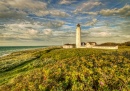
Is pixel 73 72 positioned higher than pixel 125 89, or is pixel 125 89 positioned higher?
pixel 73 72

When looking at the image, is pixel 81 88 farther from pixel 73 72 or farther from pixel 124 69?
pixel 124 69

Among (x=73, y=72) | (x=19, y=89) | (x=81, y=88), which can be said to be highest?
(x=73, y=72)

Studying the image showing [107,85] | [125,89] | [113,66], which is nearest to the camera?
[125,89]

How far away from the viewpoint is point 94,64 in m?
11.9

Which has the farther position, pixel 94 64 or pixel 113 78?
pixel 94 64

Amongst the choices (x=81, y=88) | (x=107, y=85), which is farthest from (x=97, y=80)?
(x=81, y=88)

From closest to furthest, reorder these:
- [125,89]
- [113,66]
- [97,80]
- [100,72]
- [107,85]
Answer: [125,89], [107,85], [97,80], [100,72], [113,66]

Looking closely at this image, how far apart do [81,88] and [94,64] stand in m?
4.02

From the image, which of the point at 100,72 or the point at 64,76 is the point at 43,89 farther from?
the point at 100,72

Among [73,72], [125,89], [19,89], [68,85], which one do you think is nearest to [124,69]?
[125,89]

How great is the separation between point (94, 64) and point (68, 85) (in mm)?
3860

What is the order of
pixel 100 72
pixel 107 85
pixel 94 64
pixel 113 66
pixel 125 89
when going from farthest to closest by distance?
pixel 94 64
pixel 113 66
pixel 100 72
pixel 107 85
pixel 125 89

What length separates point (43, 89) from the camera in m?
9.00

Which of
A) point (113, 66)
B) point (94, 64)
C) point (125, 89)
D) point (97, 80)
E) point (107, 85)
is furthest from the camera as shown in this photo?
point (94, 64)
